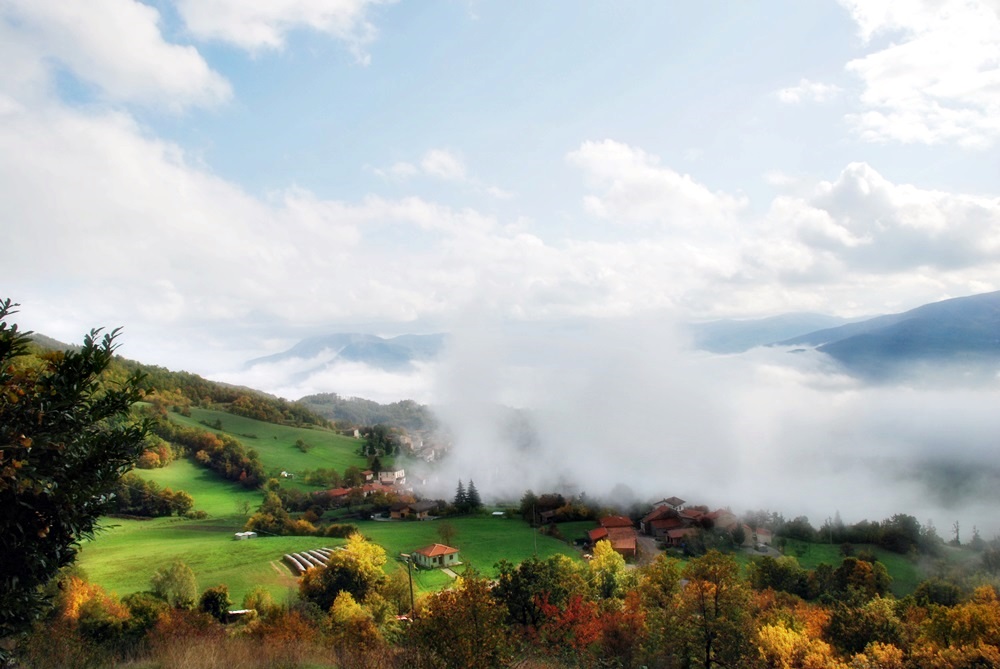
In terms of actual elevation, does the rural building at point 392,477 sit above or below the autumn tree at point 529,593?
below

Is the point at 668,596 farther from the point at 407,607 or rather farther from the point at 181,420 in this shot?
the point at 181,420

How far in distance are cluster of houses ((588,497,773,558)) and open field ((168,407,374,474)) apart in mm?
46750

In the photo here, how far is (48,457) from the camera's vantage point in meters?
7.16

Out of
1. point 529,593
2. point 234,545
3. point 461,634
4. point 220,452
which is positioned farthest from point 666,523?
point 220,452

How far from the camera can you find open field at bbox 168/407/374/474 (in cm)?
9244

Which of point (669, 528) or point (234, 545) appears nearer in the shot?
point (234, 545)

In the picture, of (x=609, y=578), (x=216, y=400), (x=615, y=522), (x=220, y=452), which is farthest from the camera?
(x=216, y=400)

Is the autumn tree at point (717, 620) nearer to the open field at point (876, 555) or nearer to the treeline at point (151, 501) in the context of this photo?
the open field at point (876, 555)

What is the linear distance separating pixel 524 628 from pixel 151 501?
5875 cm

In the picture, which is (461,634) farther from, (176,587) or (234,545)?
(234,545)

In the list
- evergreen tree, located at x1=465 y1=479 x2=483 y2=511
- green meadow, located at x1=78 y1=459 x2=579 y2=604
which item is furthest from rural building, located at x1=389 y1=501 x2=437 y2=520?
evergreen tree, located at x1=465 y1=479 x2=483 y2=511

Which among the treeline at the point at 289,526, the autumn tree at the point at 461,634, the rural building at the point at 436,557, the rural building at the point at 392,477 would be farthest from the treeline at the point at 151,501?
the autumn tree at the point at 461,634

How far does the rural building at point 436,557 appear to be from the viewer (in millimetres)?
49094

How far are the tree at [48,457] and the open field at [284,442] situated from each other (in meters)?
85.6
